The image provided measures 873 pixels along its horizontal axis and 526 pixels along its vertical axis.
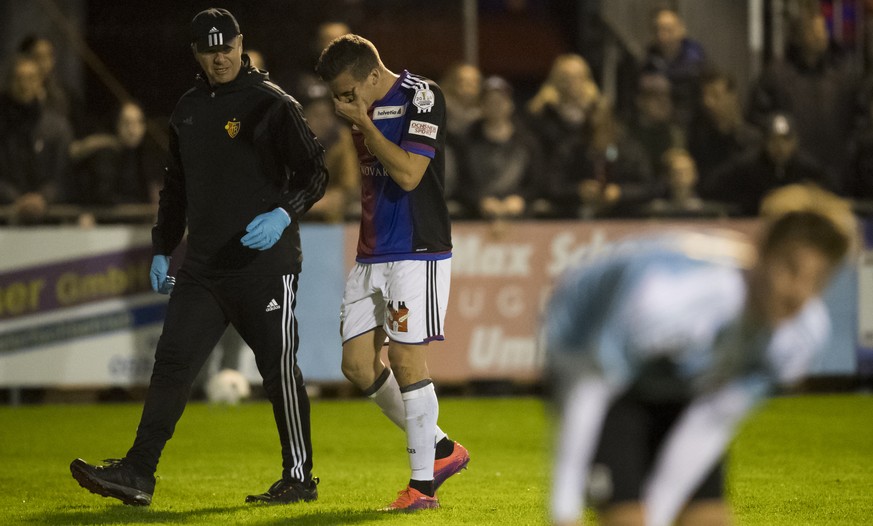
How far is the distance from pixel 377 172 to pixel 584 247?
589 cm

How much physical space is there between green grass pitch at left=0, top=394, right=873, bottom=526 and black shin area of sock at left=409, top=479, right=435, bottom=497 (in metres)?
0.11

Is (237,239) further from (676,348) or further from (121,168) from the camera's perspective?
(121,168)

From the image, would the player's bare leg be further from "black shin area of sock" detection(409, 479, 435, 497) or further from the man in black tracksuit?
"black shin area of sock" detection(409, 479, 435, 497)

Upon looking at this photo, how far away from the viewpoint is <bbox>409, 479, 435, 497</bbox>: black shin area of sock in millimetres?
7270

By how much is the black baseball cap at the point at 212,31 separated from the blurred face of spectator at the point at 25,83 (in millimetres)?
6331

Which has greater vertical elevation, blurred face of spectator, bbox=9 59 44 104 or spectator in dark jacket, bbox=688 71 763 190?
blurred face of spectator, bbox=9 59 44 104

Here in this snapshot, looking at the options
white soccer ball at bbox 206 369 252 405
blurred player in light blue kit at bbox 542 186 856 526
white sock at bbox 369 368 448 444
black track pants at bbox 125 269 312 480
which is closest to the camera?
blurred player in light blue kit at bbox 542 186 856 526

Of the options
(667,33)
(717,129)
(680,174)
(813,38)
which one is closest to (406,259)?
(680,174)

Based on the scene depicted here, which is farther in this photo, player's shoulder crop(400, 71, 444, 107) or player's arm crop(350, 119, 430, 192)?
player's shoulder crop(400, 71, 444, 107)

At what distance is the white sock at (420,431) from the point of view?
727cm

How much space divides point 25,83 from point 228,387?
334 centimetres

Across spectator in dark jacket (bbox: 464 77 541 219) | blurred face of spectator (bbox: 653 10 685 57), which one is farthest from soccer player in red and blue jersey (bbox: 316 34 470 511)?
blurred face of spectator (bbox: 653 10 685 57)

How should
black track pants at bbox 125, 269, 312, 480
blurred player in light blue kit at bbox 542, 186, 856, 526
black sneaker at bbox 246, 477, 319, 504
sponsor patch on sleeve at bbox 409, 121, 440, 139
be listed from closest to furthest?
A: blurred player in light blue kit at bbox 542, 186, 856, 526 < sponsor patch on sleeve at bbox 409, 121, 440, 139 < black track pants at bbox 125, 269, 312, 480 < black sneaker at bbox 246, 477, 319, 504

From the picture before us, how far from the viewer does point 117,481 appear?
715cm
